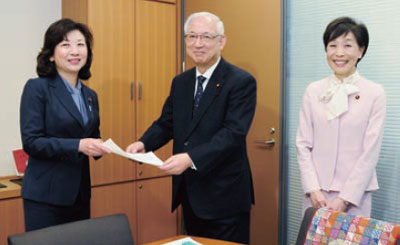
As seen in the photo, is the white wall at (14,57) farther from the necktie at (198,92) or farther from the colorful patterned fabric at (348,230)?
the colorful patterned fabric at (348,230)

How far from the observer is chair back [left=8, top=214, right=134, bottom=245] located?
5.08 feet

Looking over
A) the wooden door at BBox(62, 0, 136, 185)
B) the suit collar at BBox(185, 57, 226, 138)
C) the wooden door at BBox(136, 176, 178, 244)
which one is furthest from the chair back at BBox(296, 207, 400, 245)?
the wooden door at BBox(136, 176, 178, 244)

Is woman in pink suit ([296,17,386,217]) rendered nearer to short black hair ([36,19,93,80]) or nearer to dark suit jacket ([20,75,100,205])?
dark suit jacket ([20,75,100,205])

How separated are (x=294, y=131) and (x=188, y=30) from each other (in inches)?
46.3

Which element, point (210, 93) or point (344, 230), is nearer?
point (344, 230)

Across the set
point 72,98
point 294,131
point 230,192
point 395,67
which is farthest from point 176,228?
point 395,67

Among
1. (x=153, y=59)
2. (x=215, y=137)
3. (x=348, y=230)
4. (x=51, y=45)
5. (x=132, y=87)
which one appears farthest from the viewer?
(x=153, y=59)

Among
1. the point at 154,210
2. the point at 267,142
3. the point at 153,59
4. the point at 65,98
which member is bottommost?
the point at 154,210

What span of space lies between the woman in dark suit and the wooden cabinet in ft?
3.09

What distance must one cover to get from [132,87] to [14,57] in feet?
2.99

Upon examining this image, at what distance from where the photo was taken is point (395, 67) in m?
2.59

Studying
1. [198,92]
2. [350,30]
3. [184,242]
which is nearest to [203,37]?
[198,92]

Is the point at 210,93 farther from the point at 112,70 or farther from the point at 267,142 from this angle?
the point at 112,70

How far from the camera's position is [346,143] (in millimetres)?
2162
